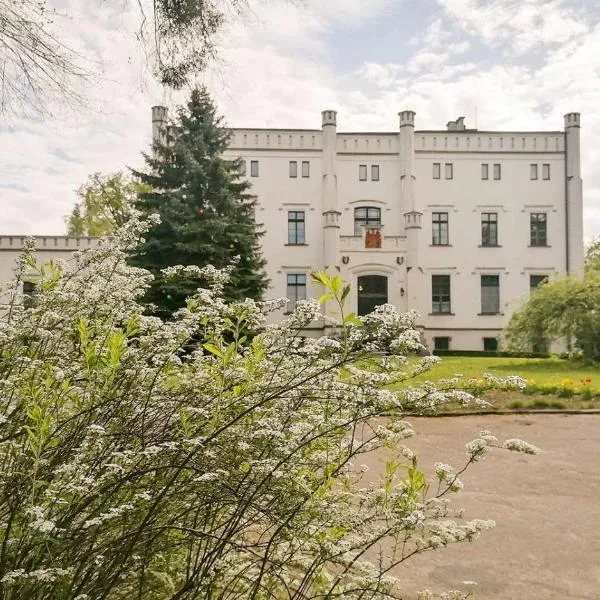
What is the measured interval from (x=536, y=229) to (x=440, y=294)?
600 centimetres

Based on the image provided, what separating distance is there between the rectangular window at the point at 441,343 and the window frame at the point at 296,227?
26.8ft

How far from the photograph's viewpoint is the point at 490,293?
31.7 metres

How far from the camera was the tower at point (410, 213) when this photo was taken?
29.8 m

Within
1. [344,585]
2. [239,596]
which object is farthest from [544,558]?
[239,596]

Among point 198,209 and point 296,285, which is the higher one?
point 198,209

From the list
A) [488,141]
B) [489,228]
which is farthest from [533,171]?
[489,228]

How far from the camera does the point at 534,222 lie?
3216 centimetres

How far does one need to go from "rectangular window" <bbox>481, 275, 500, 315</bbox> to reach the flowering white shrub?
3002 cm

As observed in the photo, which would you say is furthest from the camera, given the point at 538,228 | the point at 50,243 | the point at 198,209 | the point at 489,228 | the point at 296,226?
the point at 489,228

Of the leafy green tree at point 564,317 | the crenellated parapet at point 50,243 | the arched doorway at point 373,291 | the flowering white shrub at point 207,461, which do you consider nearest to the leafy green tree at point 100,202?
the crenellated parapet at point 50,243

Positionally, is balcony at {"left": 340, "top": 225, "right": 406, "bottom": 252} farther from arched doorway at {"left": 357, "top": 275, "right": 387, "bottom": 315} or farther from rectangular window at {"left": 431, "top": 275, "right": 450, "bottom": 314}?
rectangular window at {"left": 431, "top": 275, "right": 450, "bottom": 314}

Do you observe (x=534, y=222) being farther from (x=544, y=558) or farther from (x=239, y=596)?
(x=239, y=596)

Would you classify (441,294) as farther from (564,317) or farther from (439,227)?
(564,317)

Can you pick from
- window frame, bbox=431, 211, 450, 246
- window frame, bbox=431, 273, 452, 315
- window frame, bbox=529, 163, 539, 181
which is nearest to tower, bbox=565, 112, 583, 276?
window frame, bbox=529, 163, 539, 181
